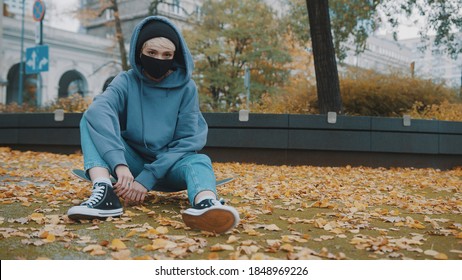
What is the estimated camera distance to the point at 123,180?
2893mm

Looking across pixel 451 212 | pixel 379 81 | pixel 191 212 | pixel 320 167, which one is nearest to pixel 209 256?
pixel 191 212

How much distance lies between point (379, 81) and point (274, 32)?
1415 cm

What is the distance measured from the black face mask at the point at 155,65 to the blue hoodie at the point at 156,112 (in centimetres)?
8

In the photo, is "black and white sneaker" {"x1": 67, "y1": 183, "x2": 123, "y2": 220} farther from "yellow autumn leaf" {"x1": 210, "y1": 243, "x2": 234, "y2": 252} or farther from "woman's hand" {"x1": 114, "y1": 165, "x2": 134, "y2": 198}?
"yellow autumn leaf" {"x1": 210, "y1": 243, "x2": 234, "y2": 252}

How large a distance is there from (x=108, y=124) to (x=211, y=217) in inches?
38.9

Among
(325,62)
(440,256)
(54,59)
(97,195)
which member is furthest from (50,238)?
(54,59)

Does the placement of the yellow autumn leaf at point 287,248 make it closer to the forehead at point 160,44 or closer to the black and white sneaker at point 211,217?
the black and white sneaker at point 211,217

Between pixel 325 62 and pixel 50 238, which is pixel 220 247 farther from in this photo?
pixel 325 62

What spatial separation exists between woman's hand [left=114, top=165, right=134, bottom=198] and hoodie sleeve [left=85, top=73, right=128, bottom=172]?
0.04m

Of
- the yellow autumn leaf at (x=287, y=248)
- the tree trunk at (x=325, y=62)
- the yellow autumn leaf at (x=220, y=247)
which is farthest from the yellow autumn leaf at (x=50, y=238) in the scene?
the tree trunk at (x=325, y=62)

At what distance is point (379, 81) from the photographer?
455 inches

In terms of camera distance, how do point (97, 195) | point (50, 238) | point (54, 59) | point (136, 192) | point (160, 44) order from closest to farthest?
point (50, 238)
point (97, 195)
point (136, 192)
point (160, 44)
point (54, 59)

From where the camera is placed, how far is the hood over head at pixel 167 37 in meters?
3.22

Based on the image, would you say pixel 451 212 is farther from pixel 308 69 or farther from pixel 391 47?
pixel 391 47
